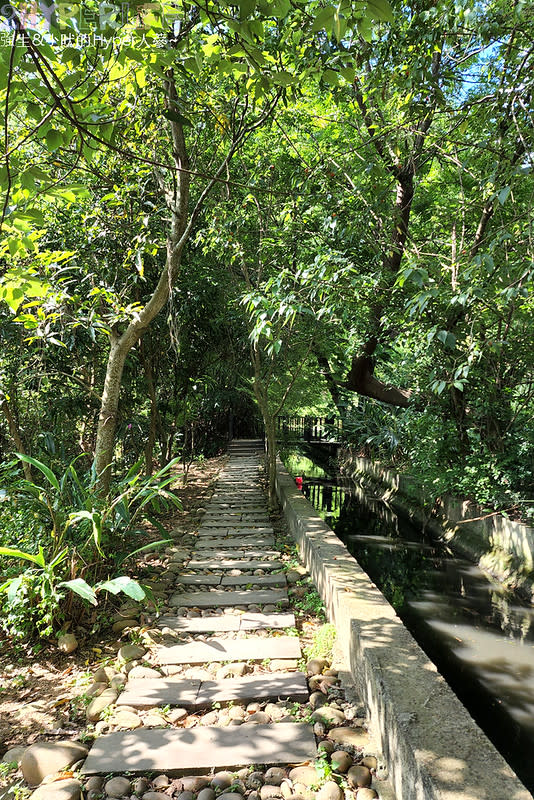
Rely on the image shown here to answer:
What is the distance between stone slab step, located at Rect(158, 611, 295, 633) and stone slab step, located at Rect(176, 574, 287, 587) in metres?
0.56

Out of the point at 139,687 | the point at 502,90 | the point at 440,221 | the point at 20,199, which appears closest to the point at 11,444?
the point at 139,687

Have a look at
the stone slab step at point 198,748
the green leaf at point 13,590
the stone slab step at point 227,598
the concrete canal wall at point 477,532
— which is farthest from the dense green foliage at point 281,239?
the stone slab step at point 198,748

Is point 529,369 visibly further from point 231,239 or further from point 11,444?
point 11,444

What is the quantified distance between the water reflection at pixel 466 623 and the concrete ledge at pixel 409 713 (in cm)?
101

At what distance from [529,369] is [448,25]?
3463 mm

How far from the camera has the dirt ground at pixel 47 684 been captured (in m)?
2.23

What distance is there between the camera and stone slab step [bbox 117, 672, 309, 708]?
7.83 ft

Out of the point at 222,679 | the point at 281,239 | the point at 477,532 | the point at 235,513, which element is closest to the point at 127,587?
the point at 222,679

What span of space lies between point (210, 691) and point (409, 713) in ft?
3.42

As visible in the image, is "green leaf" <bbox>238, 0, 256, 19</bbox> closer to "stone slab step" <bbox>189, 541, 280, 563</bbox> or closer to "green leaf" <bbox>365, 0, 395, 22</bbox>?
"green leaf" <bbox>365, 0, 395, 22</bbox>

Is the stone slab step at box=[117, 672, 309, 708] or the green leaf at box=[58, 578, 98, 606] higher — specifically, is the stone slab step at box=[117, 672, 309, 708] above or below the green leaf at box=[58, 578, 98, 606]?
below

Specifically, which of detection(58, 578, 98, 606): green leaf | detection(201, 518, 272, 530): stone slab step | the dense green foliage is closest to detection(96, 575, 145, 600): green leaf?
detection(58, 578, 98, 606): green leaf

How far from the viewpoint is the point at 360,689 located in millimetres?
2432

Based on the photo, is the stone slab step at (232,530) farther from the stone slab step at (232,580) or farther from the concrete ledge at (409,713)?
the concrete ledge at (409,713)
